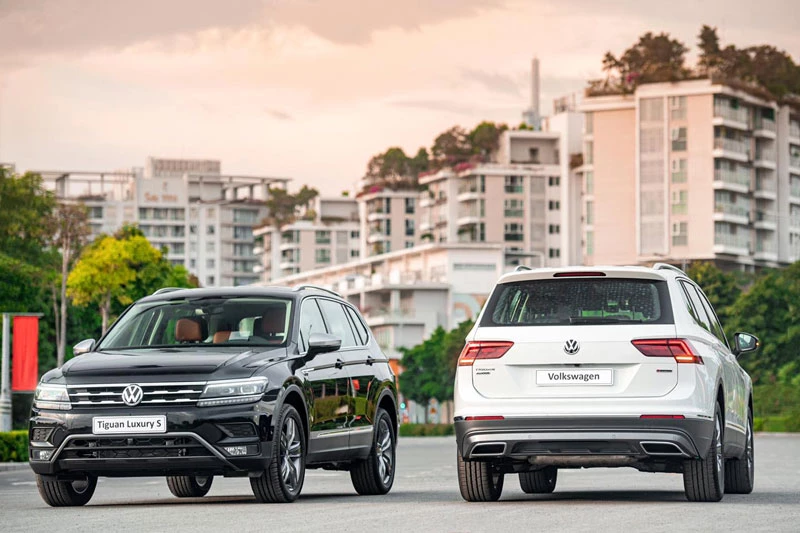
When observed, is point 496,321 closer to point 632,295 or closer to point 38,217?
point 632,295

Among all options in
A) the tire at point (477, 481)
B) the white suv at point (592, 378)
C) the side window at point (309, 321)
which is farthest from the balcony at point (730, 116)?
the white suv at point (592, 378)

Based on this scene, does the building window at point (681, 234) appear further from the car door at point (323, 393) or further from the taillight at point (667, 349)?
the taillight at point (667, 349)

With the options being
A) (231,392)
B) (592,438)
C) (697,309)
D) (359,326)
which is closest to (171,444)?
(231,392)

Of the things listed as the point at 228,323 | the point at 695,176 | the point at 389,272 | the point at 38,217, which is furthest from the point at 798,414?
the point at 389,272

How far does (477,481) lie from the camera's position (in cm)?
1435

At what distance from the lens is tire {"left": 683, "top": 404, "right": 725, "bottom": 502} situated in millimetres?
13773

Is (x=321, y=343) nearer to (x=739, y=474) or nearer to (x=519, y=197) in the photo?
(x=739, y=474)

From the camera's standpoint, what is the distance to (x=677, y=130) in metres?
126

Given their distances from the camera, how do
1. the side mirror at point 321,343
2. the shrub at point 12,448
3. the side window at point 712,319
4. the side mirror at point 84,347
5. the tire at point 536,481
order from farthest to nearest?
1. the shrub at point 12,448
2. the tire at point 536,481
3. the side window at point 712,319
4. the side mirror at point 321,343
5. the side mirror at point 84,347

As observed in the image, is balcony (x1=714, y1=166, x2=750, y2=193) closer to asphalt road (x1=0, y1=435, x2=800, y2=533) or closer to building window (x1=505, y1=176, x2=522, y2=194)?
building window (x1=505, y1=176, x2=522, y2=194)

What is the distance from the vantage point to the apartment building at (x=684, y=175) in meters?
125

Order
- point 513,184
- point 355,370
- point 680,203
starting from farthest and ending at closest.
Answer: point 513,184
point 680,203
point 355,370

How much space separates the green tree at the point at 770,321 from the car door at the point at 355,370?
3186 inches

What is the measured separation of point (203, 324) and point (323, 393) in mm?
1218
